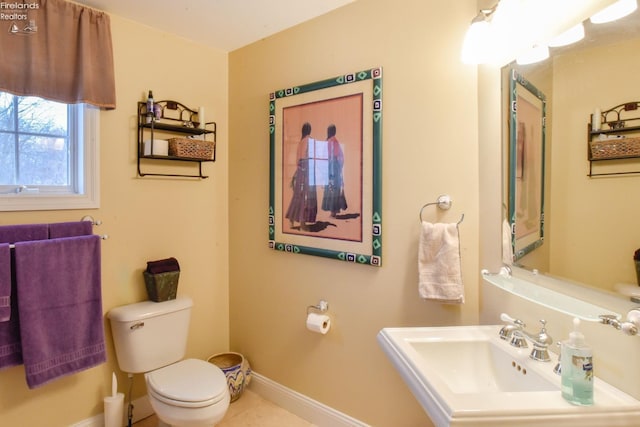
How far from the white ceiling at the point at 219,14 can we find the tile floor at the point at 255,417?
7.75 ft

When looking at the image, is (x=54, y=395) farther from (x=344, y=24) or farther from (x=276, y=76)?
(x=344, y=24)

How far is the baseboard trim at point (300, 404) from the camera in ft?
6.45

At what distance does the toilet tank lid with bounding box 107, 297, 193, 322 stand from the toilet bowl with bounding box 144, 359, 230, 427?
1.02 feet

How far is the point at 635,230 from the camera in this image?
3.07ft

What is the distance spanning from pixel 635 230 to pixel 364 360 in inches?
52.3

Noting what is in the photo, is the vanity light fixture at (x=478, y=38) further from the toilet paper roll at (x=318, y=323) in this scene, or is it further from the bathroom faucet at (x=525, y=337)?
the toilet paper roll at (x=318, y=323)

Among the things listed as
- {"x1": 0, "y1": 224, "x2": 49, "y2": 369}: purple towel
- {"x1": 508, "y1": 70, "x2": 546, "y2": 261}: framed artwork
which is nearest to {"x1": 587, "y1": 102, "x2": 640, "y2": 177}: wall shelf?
{"x1": 508, "y1": 70, "x2": 546, "y2": 261}: framed artwork

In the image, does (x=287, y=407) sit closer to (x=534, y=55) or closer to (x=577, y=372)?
(x=577, y=372)

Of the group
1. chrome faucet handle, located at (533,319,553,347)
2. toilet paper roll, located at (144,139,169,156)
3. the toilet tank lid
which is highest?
toilet paper roll, located at (144,139,169,156)

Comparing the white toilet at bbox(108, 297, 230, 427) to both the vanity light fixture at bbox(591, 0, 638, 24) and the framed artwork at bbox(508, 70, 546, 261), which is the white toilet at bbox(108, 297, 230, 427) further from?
the vanity light fixture at bbox(591, 0, 638, 24)

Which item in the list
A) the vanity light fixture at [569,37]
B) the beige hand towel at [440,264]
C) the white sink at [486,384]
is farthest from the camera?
the beige hand towel at [440,264]

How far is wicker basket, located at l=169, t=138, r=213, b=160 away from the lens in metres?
2.12

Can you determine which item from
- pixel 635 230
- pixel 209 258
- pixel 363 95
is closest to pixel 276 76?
pixel 363 95

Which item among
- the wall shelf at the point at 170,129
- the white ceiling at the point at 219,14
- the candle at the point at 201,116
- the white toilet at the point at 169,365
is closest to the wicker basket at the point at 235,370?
the white toilet at the point at 169,365
